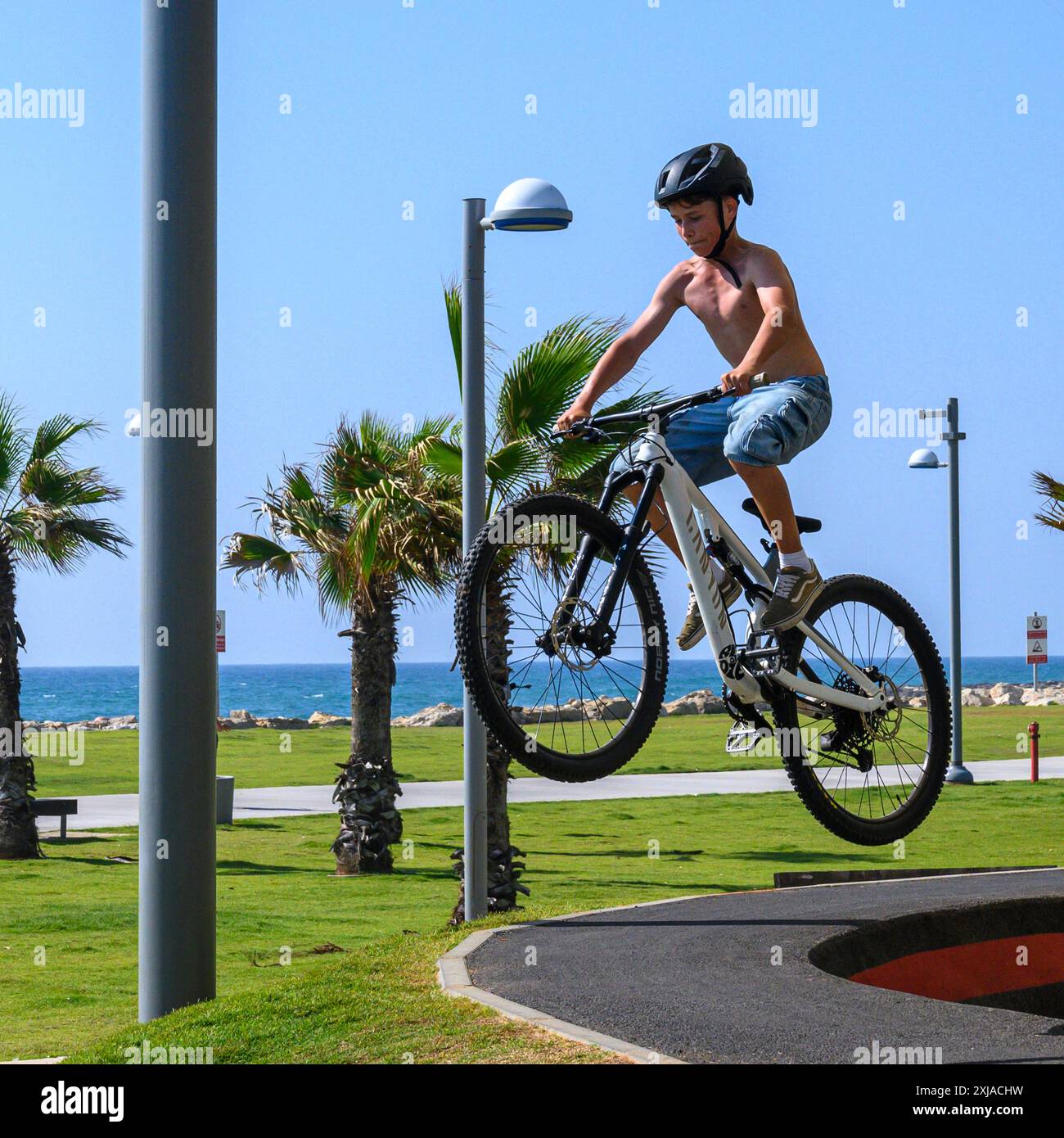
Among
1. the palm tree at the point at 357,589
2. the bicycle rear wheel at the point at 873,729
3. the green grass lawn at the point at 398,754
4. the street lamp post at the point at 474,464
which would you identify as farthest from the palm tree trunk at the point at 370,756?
the bicycle rear wheel at the point at 873,729

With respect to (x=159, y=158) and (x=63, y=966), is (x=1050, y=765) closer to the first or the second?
(x=63, y=966)

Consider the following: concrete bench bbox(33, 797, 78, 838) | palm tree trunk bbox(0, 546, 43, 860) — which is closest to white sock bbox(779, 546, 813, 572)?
palm tree trunk bbox(0, 546, 43, 860)

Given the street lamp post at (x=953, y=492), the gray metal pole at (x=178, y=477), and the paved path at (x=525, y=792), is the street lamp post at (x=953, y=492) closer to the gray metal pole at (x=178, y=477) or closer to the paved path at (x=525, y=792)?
the paved path at (x=525, y=792)

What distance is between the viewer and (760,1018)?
7.48 metres

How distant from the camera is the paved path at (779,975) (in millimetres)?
6961

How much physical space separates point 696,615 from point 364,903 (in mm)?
13396

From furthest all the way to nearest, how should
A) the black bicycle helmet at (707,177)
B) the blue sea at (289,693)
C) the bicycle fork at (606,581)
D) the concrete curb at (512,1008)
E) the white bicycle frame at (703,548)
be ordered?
the blue sea at (289,693)
the concrete curb at (512,1008)
the white bicycle frame at (703,548)
the bicycle fork at (606,581)
the black bicycle helmet at (707,177)

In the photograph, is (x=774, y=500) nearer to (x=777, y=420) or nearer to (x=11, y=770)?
(x=777, y=420)

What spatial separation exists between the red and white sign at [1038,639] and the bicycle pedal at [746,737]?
27.0 meters

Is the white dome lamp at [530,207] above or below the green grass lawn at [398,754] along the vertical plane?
above

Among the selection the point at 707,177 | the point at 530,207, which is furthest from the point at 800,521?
the point at 530,207

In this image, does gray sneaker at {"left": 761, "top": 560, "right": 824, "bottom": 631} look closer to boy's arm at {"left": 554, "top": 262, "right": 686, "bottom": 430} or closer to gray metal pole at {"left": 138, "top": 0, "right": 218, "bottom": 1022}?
boy's arm at {"left": 554, "top": 262, "right": 686, "bottom": 430}

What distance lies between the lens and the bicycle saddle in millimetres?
4266
